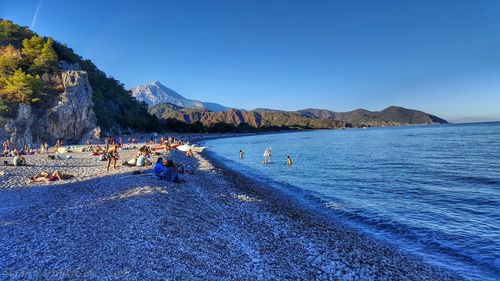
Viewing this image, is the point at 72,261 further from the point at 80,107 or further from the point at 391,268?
the point at 80,107

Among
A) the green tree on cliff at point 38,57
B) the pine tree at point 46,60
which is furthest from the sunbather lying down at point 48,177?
the pine tree at point 46,60

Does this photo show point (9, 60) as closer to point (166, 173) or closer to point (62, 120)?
point (62, 120)

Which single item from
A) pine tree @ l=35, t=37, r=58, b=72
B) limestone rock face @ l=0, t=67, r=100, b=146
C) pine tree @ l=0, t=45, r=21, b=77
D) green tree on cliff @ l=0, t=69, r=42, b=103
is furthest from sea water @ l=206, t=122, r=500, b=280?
pine tree @ l=0, t=45, r=21, b=77

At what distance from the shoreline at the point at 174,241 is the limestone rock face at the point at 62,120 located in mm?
39344

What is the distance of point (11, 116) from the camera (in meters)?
46.7

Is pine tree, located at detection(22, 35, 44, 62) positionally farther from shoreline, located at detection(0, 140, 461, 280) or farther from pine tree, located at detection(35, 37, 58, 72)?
shoreline, located at detection(0, 140, 461, 280)

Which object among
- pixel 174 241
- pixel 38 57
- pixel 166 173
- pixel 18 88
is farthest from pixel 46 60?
pixel 174 241

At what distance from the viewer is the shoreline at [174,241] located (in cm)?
757

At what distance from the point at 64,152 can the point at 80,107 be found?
67.4ft

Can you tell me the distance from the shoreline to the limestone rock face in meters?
39.3

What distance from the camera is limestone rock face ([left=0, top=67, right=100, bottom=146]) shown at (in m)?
47.6

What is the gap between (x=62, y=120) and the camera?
179 ft

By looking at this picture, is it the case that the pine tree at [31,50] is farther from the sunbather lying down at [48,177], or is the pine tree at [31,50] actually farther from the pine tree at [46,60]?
the sunbather lying down at [48,177]

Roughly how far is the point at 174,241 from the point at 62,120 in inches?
2175
